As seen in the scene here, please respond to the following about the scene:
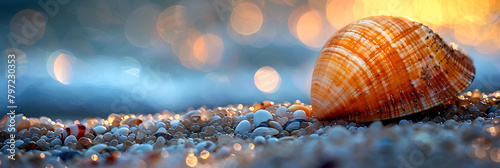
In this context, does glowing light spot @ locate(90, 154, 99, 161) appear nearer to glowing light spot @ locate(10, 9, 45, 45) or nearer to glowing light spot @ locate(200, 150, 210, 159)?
glowing light spot @ locate(200, 150, 210, 159)

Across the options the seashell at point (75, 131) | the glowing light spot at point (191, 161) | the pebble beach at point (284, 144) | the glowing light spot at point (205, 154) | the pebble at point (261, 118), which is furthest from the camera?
the pebble at point (261, 118)

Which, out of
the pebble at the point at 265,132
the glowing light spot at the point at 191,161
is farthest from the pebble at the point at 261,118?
the glowing light spot at the point at 191,161

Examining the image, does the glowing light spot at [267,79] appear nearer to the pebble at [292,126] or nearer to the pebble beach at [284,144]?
the pebble beach at [284,144]

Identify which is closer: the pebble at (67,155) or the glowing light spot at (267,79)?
the pebble at (67,155)

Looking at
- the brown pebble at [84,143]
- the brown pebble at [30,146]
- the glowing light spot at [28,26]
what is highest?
the glowing light spot at [28,26]

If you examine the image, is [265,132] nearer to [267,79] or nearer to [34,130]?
[34,130]

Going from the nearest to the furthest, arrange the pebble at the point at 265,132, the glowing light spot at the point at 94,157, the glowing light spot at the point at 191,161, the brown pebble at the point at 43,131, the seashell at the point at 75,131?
the glowing light spot at the point at 191,161, the glowing light spot at the point at 94,157, the pebble at the point at 265,132, the seashell at the point at 75,131, the brown pebble at the point at 43,131

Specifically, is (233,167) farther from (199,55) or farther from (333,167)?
(199,55)
